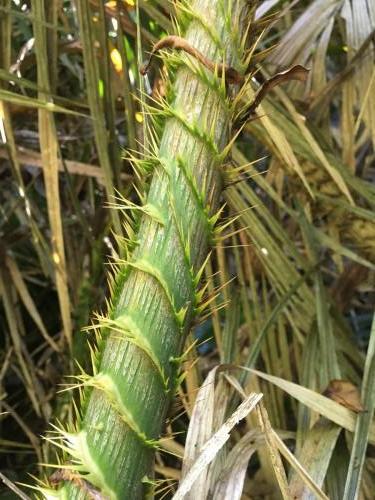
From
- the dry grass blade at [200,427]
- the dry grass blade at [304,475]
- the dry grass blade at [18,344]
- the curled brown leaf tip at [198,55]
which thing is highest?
the curled brown leaf tip at [198,55]

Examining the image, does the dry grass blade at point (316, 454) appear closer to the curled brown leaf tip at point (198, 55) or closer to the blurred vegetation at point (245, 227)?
the blurred vegetation at point (245, 227)

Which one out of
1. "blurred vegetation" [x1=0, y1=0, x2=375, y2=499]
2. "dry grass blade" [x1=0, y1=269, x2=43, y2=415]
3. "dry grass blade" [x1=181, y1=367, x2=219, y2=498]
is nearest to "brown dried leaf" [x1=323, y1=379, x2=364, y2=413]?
"blurred vegetation" [x1=0, y1=0, x2=375, y2=499]

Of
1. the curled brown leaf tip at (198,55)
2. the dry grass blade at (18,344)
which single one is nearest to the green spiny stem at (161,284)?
the curled brown leaf tip at (198,55)

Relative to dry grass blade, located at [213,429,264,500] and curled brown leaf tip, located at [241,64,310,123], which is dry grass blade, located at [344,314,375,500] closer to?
dry grass blade, located at [213,429,264,500]

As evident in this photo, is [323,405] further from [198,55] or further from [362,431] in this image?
[198,55]

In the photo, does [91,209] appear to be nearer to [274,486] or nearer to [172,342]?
[274,486]

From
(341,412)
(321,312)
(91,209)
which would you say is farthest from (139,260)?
(91,209)
